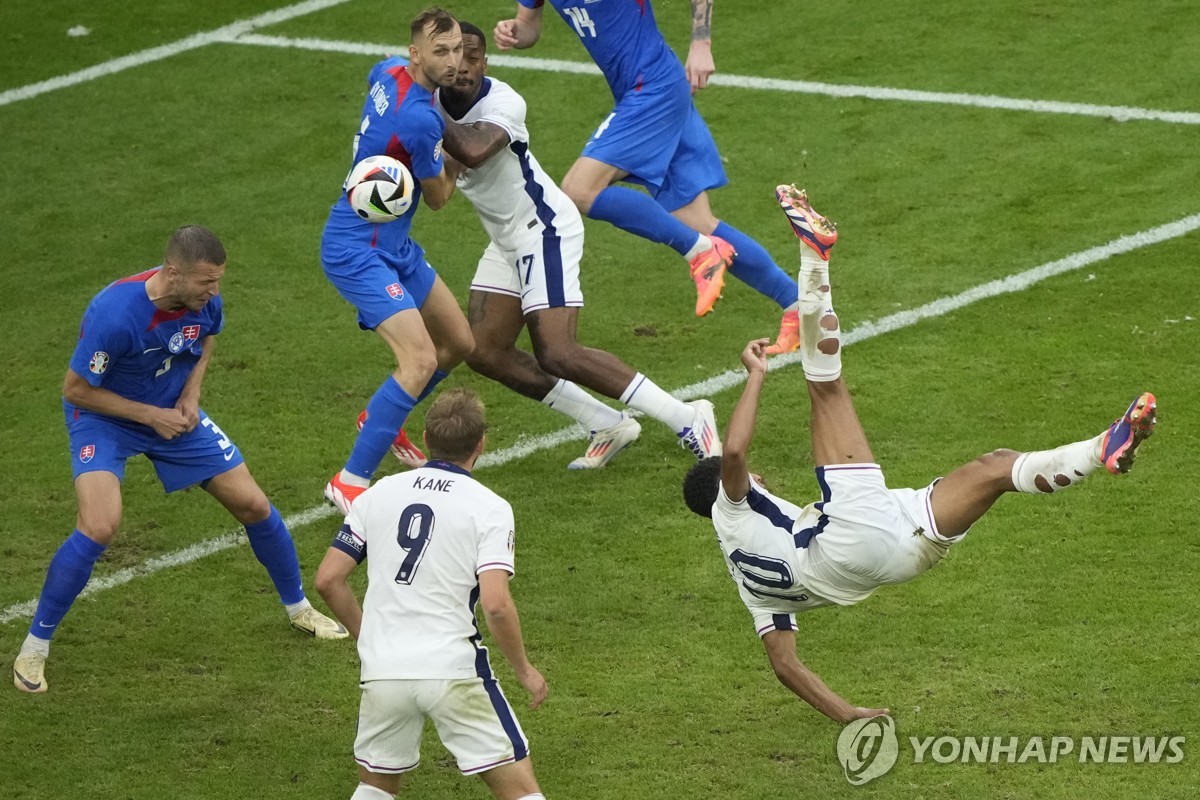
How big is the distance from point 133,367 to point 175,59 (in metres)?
7.79

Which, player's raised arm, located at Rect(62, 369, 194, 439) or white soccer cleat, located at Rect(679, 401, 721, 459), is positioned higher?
player's raised arm, located at Rect(62, 369, 194, 439)

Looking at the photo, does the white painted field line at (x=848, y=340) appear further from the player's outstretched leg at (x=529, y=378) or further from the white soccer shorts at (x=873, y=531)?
the white soccer shorts at (x=873, y=531)

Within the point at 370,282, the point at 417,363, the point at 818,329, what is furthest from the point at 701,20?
the point at 818,329

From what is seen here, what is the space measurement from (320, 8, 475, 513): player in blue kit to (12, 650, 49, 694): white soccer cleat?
166 cm

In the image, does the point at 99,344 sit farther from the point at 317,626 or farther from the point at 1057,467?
the point at 1057,467

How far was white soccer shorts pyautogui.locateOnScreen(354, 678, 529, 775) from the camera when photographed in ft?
16.8

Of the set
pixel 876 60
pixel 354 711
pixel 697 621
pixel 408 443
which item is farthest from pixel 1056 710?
pixel 876 60

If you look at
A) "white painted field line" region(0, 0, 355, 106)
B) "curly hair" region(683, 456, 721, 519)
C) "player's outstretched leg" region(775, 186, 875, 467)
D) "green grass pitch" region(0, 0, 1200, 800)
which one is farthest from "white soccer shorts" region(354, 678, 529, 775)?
"white painted field line" region(0, 0, 355, 106)

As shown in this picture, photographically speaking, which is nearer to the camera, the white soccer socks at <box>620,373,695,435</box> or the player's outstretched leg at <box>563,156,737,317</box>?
the white soccer socks at <box>620,373,695,435</box>

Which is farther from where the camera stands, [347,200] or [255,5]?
[255,5]

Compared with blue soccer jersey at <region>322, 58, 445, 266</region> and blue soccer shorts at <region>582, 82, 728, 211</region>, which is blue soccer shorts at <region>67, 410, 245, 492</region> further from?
blue soccer shorts at <region>582, 82, 728, 211</region>

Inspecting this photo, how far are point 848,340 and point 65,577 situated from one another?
451cm

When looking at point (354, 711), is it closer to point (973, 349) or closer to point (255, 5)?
point (973, 349)

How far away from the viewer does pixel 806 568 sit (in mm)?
5969
